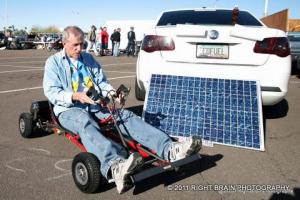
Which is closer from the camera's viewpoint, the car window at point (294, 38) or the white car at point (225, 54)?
the white car at point (225, 54)

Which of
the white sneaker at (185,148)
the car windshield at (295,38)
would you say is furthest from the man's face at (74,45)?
the car windshield at (295,38)

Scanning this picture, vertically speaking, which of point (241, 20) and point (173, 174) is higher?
point (241, 20)

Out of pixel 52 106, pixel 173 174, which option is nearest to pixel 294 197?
pixel 173 174

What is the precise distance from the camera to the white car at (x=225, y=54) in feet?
14.9

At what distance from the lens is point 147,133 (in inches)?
137

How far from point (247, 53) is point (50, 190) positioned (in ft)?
9.57

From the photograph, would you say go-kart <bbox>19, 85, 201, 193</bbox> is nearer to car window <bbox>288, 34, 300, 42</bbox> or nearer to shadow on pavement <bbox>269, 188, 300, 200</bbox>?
shadow on pavement <bbox>269, 188, 300, 200</bbox>

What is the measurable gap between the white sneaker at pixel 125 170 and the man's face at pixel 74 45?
1.46 meters

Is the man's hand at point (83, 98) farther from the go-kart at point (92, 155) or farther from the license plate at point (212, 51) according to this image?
the license plate at point (212, 51)

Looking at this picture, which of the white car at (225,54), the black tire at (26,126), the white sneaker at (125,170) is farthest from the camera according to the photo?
the white car at (225,54)

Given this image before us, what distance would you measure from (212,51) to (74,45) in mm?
1855

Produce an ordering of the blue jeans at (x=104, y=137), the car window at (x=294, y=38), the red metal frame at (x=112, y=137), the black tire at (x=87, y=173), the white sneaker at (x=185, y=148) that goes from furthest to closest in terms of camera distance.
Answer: the car window at (x=294, y=38) → the red metal frame at (x=112, y=137) → the white sneaker at (x=185, y=148) → the blue jeans at (x=104, y=137) → the black tire at (x=87, y=173)

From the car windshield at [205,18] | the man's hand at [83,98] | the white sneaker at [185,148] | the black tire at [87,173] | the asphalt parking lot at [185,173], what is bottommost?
the asphalt parking lot at [185,173]

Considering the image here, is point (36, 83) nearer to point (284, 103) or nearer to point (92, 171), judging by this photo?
point (284, 103)
